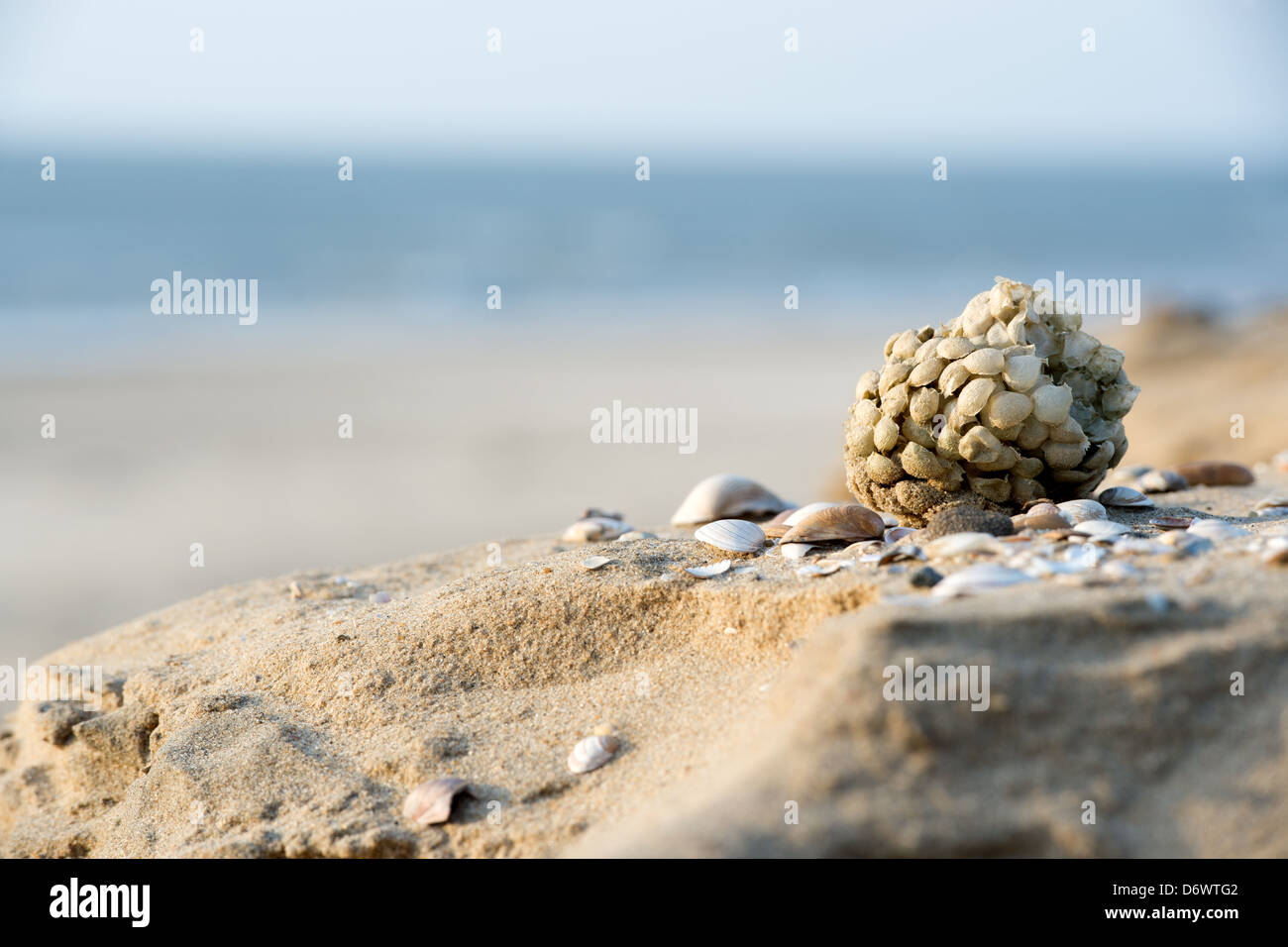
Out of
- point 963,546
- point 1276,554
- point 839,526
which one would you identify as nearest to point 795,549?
point 839,526

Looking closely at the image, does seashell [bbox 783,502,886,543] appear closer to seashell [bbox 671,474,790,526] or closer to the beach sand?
the beach sand

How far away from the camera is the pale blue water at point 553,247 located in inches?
742

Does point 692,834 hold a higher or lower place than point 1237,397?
lower

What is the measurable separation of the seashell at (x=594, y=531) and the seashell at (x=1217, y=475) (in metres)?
2.19

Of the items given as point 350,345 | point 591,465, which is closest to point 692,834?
point 591,465

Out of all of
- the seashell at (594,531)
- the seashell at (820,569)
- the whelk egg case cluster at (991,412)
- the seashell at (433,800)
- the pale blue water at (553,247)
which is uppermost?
the pale blue water at (553,247)

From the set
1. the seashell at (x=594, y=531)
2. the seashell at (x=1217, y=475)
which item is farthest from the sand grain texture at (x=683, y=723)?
the seashell at (x=1217, y=475)

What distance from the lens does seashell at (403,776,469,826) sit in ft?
7.25

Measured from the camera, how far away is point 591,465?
31.4 ft

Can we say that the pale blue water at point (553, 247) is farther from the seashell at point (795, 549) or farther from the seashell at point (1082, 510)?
the seashell at point (795, 549)

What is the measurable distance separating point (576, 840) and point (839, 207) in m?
37.1

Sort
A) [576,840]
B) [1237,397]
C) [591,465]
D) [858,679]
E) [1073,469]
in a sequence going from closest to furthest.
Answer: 1. [858,679]
2. [576,840]
3. [1073,469]
4. [1237,397]
5. [591,465]

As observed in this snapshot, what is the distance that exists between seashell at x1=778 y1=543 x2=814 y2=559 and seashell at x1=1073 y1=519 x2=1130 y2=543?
70cm
